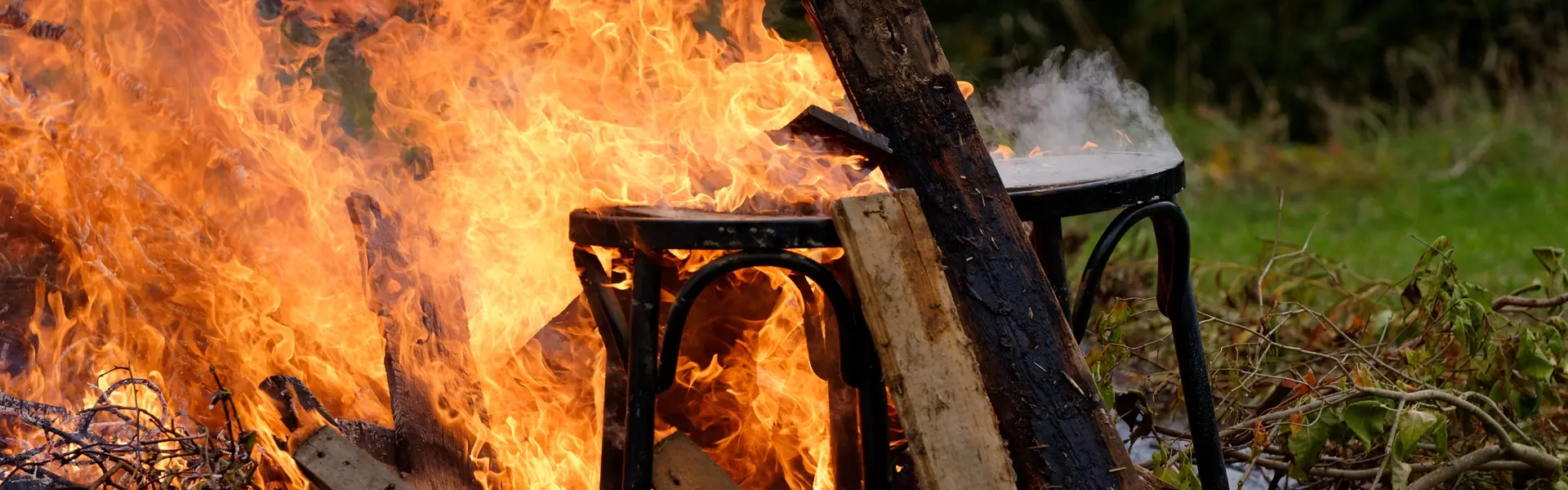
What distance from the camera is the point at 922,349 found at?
220cm

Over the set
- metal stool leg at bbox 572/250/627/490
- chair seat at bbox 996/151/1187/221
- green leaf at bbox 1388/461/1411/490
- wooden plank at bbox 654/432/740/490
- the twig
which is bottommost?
the twig

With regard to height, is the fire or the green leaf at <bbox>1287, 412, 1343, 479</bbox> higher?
the fire

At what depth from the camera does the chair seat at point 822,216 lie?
219cm

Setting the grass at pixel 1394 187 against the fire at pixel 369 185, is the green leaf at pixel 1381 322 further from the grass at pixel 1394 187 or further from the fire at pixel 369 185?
the fire at pixel 369 185

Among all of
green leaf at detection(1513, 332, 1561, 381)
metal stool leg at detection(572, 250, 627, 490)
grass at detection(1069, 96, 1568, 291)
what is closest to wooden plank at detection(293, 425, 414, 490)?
metal stool leg at detection(572, 250, 627, 490)

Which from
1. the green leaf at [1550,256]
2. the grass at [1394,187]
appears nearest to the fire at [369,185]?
the green leaf at [1550,256]

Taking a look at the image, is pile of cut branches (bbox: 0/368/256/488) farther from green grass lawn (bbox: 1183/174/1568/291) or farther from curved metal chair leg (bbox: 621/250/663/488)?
green grass lawn (bbox: 1183/174/1568/291)

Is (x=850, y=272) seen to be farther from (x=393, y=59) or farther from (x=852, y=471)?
(x=393, y=59)

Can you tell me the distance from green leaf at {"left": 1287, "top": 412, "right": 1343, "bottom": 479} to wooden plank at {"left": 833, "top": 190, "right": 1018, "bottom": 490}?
41.5 inches

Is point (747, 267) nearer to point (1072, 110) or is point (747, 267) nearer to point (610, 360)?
point (610, 360)

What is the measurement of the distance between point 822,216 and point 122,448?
135 cm

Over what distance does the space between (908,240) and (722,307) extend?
0.55 metres

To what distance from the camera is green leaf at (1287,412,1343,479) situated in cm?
291

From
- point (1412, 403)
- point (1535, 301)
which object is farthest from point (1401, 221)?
point (1412, 403)
